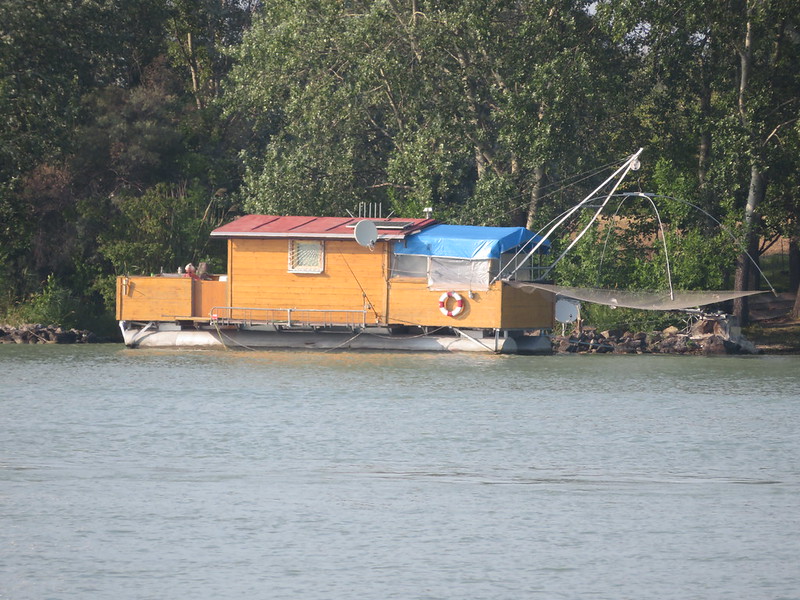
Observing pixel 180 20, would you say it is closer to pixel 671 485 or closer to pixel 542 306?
pixel 542 306

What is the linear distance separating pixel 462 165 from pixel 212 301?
13.6m

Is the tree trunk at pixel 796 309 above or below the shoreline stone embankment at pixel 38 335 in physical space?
above

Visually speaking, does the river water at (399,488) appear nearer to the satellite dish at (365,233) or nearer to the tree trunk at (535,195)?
the satellite dish at (365,233)

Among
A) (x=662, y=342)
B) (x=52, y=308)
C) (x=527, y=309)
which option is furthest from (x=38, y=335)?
(x=662, y=342)

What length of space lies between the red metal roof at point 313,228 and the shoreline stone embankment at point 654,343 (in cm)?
691

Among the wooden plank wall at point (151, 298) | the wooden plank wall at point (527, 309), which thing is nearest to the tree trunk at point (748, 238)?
the wooden plank wall at point (527, 309)

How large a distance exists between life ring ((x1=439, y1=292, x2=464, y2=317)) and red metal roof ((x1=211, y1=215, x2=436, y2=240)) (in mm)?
2343

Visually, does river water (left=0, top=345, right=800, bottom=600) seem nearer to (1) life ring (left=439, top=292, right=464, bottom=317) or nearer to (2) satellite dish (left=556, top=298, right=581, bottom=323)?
(1) life ring (left=439, top=292, right=464, bottom=317)

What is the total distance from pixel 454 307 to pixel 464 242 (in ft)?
6.79

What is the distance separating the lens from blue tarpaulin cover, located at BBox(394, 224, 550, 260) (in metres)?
42.6

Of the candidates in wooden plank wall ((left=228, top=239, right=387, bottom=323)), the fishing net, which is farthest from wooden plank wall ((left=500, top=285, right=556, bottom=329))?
wooden plank wall ((left=228, top=239, right=387, bottom=323))

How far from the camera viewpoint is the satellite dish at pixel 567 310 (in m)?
43.6

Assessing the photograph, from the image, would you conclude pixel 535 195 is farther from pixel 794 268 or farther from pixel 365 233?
pixel 794 268

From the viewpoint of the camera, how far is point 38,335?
5062cm
